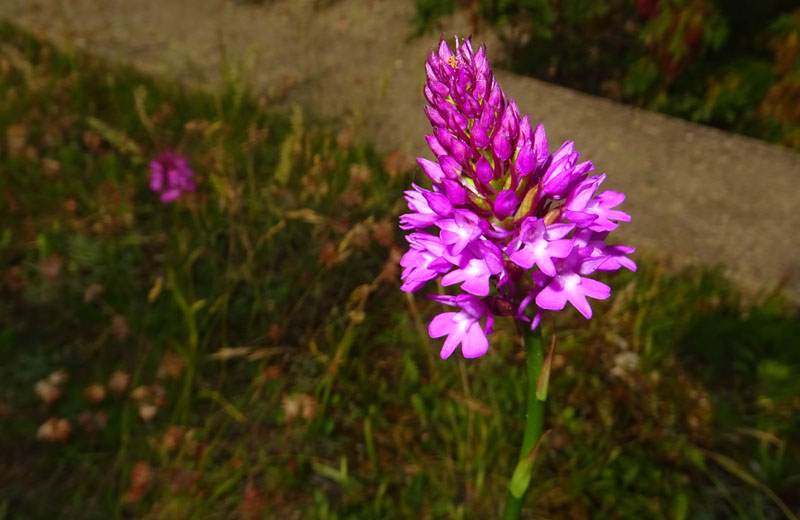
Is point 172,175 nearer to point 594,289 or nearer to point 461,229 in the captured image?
point 461,229

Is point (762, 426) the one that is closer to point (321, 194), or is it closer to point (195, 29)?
point (321, 194)

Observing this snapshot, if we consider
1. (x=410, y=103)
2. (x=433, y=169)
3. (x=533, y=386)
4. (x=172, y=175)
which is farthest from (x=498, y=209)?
(x=410, y=103)

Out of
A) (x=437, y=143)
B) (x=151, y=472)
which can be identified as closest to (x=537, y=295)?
(x=437, y=143)

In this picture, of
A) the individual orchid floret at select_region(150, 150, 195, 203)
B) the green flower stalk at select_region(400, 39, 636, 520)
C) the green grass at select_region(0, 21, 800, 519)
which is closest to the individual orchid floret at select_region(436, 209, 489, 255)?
the green flower stalk at select_region(400, 39, 636, 520)

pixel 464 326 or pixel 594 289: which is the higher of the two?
pixel 594 289

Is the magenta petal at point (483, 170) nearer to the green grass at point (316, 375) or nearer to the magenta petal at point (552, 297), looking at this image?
the magenta petal at point (552, 297)

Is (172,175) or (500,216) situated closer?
(500,216)
